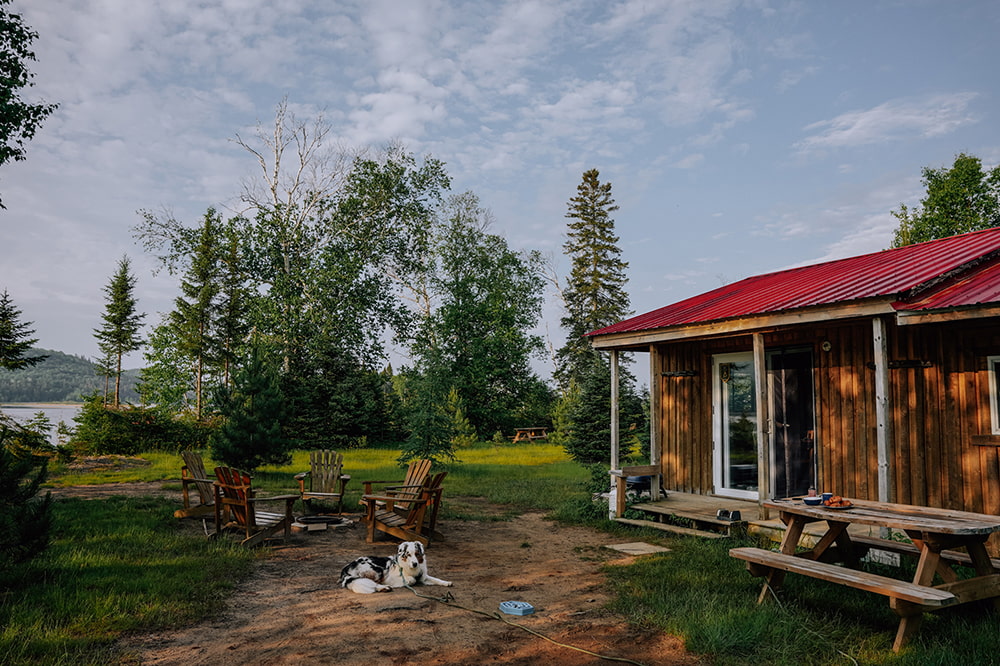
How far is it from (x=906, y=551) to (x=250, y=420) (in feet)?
36.4

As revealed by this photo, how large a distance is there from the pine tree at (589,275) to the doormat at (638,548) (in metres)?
25.3

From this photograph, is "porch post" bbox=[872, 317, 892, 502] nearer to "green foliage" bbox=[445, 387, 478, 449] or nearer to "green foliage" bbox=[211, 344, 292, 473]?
"green foliage" bbox=[211, 344, 292, 473]

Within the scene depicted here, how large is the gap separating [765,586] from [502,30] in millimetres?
9897

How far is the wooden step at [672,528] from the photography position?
733 centimetres

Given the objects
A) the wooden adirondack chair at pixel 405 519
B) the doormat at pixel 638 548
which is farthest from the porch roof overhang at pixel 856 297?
the wooden adirondack chair at pixel 405 519

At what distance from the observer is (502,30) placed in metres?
→ 10.7

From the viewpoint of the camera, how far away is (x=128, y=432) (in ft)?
61.1

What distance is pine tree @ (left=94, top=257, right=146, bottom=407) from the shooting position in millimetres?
32344

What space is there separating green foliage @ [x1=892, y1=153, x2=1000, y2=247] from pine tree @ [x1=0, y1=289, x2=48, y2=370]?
32.2 metres

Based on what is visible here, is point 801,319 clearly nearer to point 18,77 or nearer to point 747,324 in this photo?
point 747,324

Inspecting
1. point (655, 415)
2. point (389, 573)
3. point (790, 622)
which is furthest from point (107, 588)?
point (655, 415)

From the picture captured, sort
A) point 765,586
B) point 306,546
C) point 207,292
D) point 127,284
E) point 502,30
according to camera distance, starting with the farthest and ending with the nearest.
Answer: point 127,284 → point 207,292 → point 502,30 → point 306,546 → point 765,586

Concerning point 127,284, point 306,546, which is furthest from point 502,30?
point 127,284

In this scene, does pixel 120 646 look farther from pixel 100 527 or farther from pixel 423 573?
pixel 100 527
